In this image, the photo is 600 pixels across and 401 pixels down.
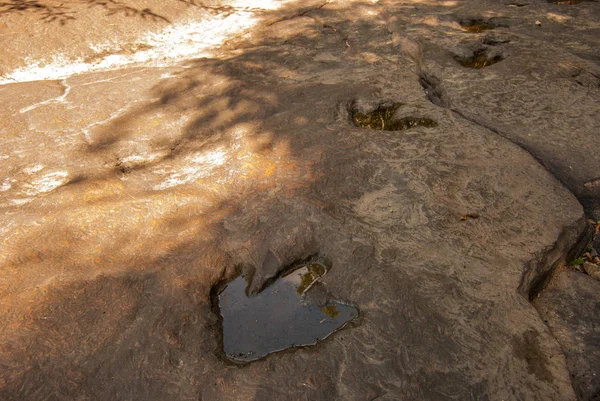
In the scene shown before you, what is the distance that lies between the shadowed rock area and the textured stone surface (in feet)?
0.06

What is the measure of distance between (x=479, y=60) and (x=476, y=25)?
118 cm

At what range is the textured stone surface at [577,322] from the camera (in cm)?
204

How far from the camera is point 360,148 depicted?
3223 millimetres

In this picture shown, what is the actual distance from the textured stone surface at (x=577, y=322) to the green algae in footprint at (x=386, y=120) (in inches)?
59.0

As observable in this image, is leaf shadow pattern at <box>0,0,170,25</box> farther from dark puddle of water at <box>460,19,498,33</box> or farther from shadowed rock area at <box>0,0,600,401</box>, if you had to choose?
dark puddle of water at <box>460,19,498,33</box>

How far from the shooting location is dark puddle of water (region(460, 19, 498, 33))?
17.6 feet

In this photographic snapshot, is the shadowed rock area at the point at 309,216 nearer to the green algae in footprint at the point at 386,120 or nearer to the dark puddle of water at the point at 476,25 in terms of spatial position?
the green algae in footprint at the point at 386,120

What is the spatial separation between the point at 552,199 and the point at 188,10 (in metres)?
5.64

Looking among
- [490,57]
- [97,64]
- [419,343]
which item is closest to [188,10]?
[97,64]

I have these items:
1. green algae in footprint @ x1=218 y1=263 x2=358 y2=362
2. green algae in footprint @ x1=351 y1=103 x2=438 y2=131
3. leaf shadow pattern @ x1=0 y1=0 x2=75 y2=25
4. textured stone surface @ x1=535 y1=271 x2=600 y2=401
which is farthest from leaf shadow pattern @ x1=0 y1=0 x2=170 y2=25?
textured stone surface @ x1=535 y1=271 x2=600 y2=401

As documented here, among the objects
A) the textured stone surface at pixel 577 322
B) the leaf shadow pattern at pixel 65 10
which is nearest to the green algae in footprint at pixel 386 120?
the textured stone surface at pixel 577 322

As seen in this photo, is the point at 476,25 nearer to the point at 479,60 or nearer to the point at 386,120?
the point at 479,60

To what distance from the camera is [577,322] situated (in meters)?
2.27

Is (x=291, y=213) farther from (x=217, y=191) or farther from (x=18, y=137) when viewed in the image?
(x=18, y=137)
